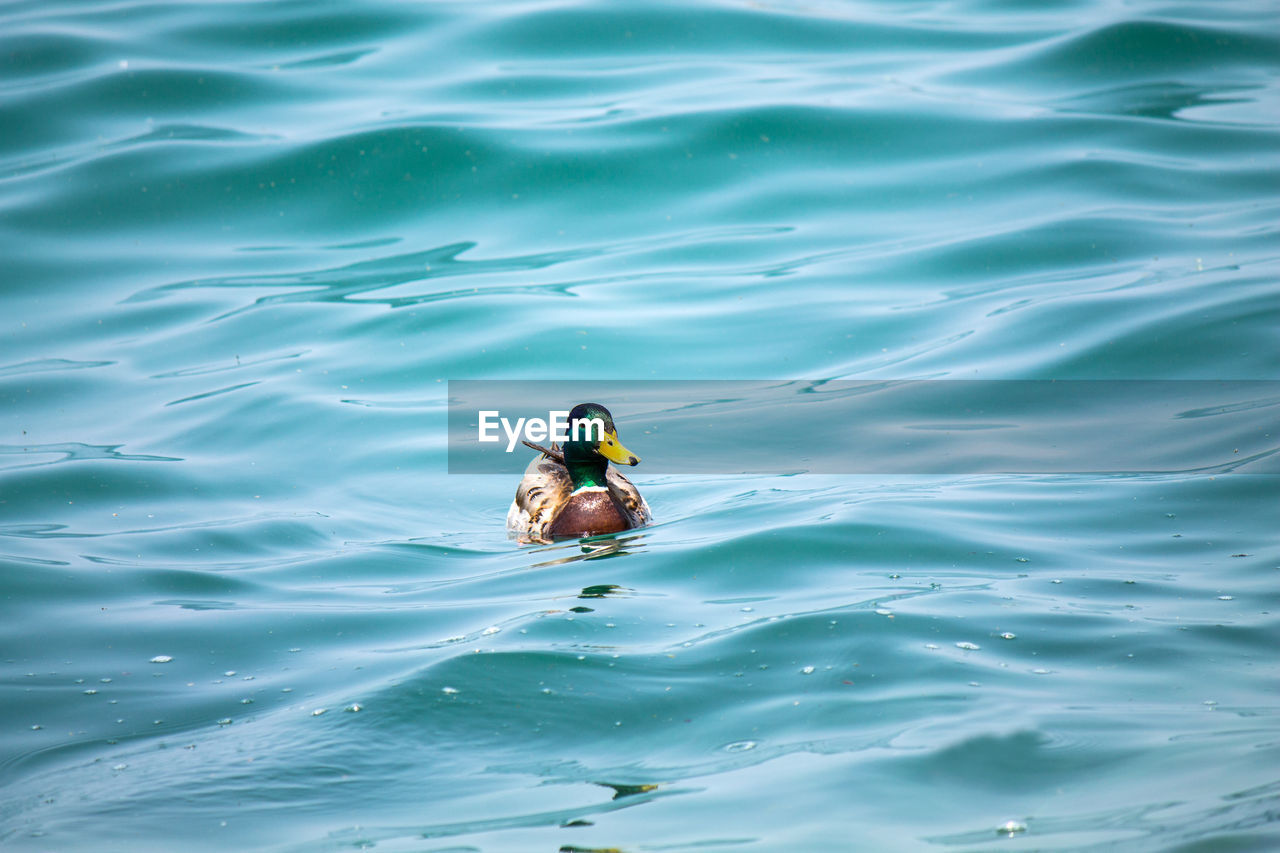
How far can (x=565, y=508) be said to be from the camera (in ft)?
25.7

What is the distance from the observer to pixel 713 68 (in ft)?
56.5

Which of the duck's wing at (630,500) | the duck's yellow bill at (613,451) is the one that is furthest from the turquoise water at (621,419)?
the duck's yellow bill at (613,451)

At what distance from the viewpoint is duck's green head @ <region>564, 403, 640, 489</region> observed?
24.9ft

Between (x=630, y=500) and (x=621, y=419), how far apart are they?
8.35 feet

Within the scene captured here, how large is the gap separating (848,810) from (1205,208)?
1100 cm

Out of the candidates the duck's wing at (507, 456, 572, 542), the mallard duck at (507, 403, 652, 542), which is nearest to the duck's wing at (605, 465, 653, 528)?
the mallard duck at (507, 403, 652, 542)

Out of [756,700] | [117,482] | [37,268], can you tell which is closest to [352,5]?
[37,268]

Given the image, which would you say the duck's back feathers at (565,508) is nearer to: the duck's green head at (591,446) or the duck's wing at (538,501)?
the duck's wing at (538,501)

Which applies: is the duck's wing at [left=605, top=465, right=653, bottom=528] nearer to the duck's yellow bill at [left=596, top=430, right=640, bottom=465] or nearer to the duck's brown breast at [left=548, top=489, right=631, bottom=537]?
the duck's brown breast at [left=548, top=489, right=631, bottom=537]

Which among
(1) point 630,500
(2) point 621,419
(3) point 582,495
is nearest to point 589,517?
(3) point 582,495

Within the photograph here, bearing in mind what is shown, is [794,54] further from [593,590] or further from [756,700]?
[756,700]
